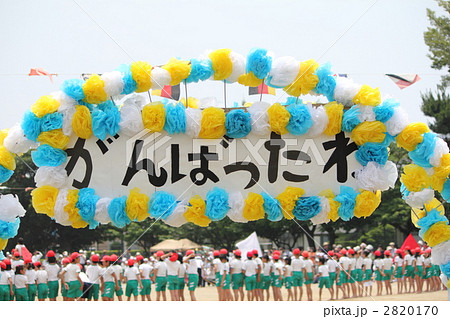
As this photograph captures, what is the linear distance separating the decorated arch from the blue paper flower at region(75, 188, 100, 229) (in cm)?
1

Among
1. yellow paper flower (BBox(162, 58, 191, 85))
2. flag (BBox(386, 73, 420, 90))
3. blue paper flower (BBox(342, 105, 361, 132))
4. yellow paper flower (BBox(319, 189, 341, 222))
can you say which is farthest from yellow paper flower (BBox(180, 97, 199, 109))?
flag (BBox(386, 73, 420, 90))

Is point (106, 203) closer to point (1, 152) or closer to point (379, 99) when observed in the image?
point (1, 152)

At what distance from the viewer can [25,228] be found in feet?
101

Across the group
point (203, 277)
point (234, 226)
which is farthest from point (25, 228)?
point (203, 277)

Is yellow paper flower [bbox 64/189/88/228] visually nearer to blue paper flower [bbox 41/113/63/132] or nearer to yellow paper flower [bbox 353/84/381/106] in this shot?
blue paper flower [bbox 41/113/63/132]

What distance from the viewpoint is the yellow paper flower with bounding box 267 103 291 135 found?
5.67 metres

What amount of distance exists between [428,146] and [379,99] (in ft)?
2.20

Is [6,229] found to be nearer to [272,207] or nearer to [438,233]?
[272,207]

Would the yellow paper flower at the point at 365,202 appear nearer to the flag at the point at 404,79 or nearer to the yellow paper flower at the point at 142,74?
the flag at the point at 404,79

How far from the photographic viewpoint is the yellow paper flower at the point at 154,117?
5629 mm

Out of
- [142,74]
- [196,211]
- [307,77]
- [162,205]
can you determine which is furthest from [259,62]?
[162,205]

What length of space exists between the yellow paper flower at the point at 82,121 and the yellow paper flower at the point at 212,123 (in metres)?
1.09
